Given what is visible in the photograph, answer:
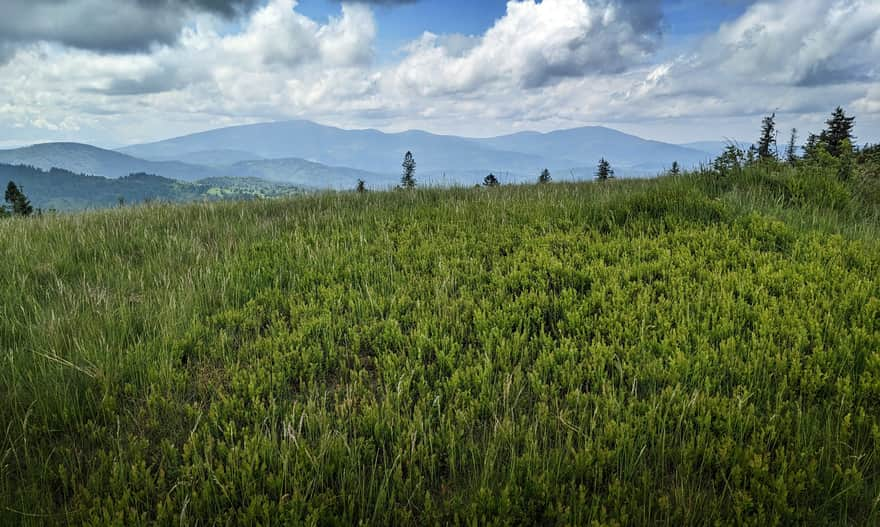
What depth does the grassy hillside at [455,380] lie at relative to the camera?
119 inches

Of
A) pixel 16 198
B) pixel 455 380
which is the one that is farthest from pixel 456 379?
pixel 16 198

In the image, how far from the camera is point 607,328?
16.8 ft

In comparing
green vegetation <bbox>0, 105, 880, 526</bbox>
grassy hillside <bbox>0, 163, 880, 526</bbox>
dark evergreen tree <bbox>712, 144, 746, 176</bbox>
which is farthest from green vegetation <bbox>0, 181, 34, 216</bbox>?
dark evergreen tree <bbox>712, 144, 746, 176</bbox>

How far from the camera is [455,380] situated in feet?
13.8

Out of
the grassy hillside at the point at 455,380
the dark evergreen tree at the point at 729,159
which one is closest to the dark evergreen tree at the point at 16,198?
the grassy hillside at the point at 455,380

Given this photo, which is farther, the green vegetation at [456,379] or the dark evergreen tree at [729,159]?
the dark evergreen tree at [729,159]

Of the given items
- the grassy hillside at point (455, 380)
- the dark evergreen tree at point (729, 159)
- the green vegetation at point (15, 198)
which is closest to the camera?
the grassy hillside at point (455, 380)

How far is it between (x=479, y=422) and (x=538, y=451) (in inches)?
21.3

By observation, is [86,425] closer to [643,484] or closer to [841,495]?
[643,484]

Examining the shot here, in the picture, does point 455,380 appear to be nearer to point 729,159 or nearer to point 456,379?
point 456,379

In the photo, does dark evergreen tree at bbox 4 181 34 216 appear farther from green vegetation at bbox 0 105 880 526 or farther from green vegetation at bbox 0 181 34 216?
green vegetation at bbox 0 105 880 526

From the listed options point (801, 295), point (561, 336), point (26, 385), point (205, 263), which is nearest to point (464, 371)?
point (561, 336)

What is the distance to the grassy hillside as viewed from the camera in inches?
119

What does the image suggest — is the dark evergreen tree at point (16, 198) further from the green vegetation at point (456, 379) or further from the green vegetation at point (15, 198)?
the green vegetation at point (456, 379)
